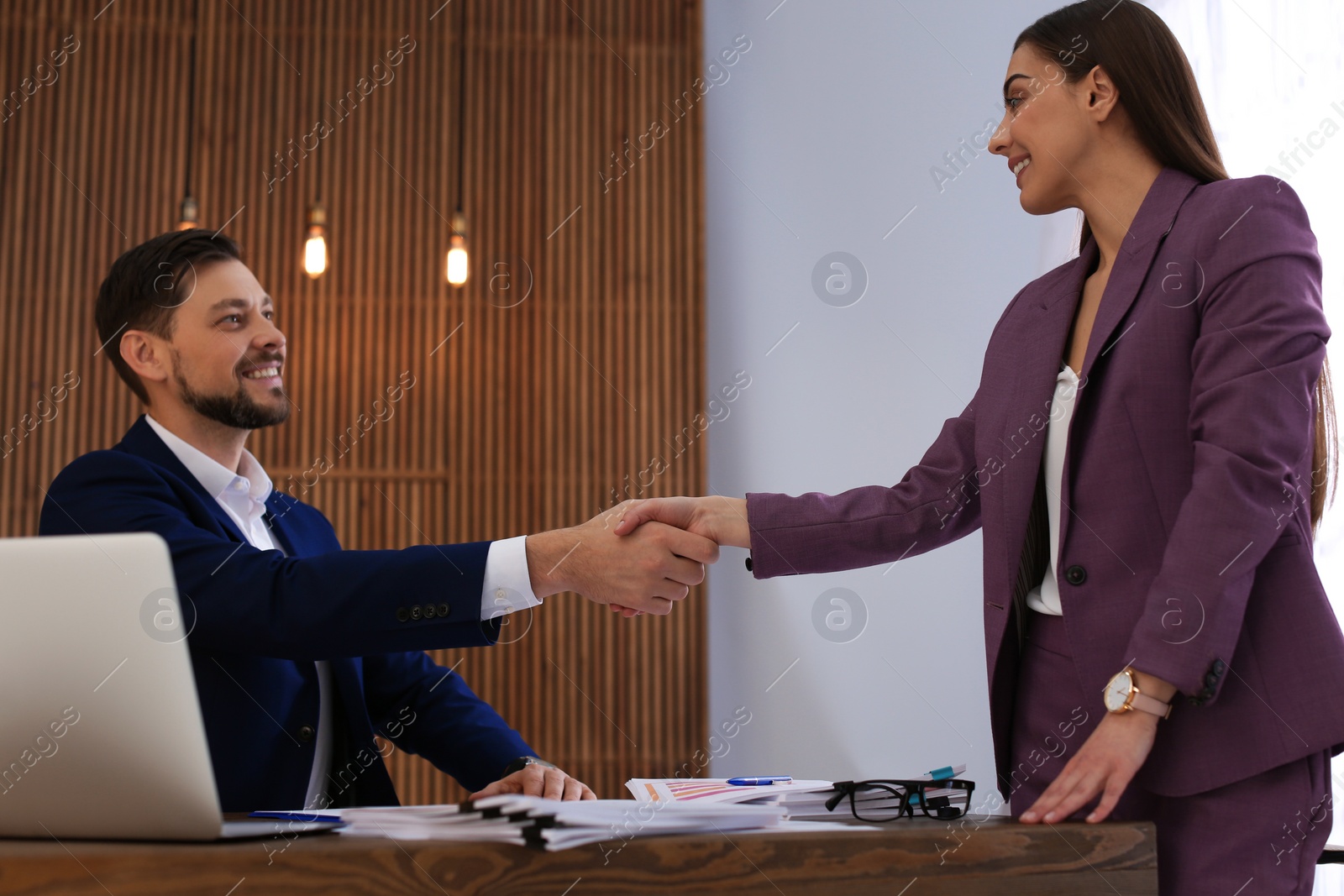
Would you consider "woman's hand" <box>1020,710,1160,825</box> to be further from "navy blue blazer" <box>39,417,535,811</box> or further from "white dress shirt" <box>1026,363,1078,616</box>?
"navy blue blazer" <box>39,417,535,811</box>

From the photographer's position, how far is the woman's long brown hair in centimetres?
153

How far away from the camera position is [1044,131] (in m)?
1.69

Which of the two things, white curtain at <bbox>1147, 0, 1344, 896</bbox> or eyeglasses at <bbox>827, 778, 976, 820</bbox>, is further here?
white curtain at <bbox>1147, 0, 1344, 896</bbox>

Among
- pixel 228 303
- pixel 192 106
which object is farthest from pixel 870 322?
pixel 192 106

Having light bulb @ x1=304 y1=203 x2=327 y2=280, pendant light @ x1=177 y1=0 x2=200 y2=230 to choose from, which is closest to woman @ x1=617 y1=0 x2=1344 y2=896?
light bulb @ x1=304 y1=203 x2=327 y2=280

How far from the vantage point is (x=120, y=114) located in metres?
5.36

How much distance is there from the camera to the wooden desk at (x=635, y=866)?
3.10 ft

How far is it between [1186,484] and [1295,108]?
135 centimetres

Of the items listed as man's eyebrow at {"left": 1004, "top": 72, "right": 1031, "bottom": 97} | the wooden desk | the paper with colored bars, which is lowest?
the paper with colored bars

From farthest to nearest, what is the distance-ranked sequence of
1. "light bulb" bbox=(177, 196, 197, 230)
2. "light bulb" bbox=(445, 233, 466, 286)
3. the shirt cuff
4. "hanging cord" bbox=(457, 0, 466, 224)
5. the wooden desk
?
"hanging cord" bbox=(457, 0, 466, 224)
"light bulb" bbox=(445, 233, 466, 286)
"light bulb" bbox=(177, 196, 197, 230)
the shirt cuff
the wooden desk

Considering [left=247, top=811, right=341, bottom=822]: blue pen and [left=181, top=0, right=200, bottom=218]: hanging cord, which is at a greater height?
[left=181, top=0, right=200, bottom=218]: hanging cord

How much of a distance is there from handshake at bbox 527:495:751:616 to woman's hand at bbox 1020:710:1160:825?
28.9 inches

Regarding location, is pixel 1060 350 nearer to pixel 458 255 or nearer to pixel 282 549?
pixel 282 549

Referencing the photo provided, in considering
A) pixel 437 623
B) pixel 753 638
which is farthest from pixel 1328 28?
pixel 753 638
